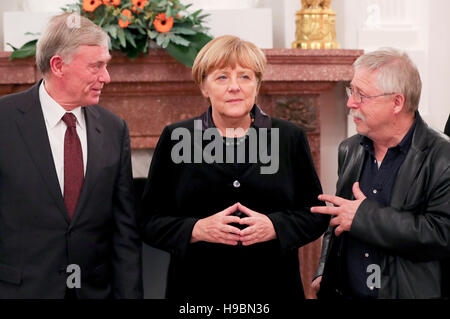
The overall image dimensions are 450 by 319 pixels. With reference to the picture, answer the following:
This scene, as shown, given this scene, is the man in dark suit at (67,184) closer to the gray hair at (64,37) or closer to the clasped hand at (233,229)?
the gray hair at (64,37)

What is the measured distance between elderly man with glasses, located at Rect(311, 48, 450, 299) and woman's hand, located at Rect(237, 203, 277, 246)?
18 cm

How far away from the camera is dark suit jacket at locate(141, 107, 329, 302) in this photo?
7.45 ft

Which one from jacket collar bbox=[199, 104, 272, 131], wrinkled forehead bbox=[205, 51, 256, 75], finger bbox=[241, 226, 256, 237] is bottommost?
finger bbox=[241, 226, 256, 237]

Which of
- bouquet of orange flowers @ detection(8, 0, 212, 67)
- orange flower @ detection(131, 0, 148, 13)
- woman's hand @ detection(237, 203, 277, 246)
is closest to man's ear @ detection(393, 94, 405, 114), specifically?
woman's hand @ detection(237, 203, 277, 246)

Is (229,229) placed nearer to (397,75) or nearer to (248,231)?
(248,231)

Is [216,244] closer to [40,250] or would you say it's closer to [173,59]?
[40,250]

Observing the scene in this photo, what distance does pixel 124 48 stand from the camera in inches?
136

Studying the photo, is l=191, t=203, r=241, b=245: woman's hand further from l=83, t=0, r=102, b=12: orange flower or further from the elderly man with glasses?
l=83, t=0, r=102, b=12: orange flower

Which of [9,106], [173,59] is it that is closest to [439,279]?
[9,106]

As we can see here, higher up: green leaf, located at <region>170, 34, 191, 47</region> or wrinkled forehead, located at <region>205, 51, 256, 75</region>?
green leaf, located at <region>170, 34, 191, 47</region>

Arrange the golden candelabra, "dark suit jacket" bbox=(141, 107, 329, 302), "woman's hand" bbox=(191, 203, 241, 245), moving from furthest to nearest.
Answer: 1. the golden candelabra
2. "dark suit jacket" bbox=(141, 107, 329, 302)
3. "woman's hand" bbox=(191, 203, 241, 245)
